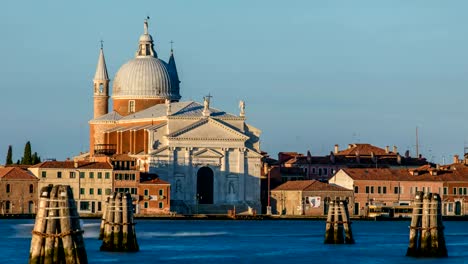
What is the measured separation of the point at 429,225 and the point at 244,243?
54.3ft

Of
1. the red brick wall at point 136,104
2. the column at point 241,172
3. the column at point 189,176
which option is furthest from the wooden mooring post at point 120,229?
the red brick wall at point 136,104

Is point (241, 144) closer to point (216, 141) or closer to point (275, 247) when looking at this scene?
point (216, 141)

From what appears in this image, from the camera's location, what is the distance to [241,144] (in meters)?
95.5

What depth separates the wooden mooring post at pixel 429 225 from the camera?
4688 cm

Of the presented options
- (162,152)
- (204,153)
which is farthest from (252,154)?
(162,152)

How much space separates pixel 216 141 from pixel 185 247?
37.2 metres

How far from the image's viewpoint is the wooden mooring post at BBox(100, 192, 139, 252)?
4925 cm

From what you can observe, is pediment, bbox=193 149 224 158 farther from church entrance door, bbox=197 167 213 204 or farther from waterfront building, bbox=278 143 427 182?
waterfront building, bbox=278 143 427 182

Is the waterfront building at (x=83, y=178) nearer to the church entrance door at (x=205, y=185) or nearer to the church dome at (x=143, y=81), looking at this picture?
the church entrance door at (x=205, y=185)

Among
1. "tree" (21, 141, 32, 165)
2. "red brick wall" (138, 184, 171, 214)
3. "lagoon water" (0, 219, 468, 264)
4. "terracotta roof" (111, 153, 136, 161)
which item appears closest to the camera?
"lagoon water" (0, 219, 468, 264)

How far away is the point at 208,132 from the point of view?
9475 centimetres

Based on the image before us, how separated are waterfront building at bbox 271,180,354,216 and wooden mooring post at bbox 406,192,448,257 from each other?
44901 millimetres

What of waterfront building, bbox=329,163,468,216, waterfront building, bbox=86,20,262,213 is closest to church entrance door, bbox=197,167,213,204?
waterfront building, bbox=86,20,262,213

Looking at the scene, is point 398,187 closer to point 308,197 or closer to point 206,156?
point 308,197
